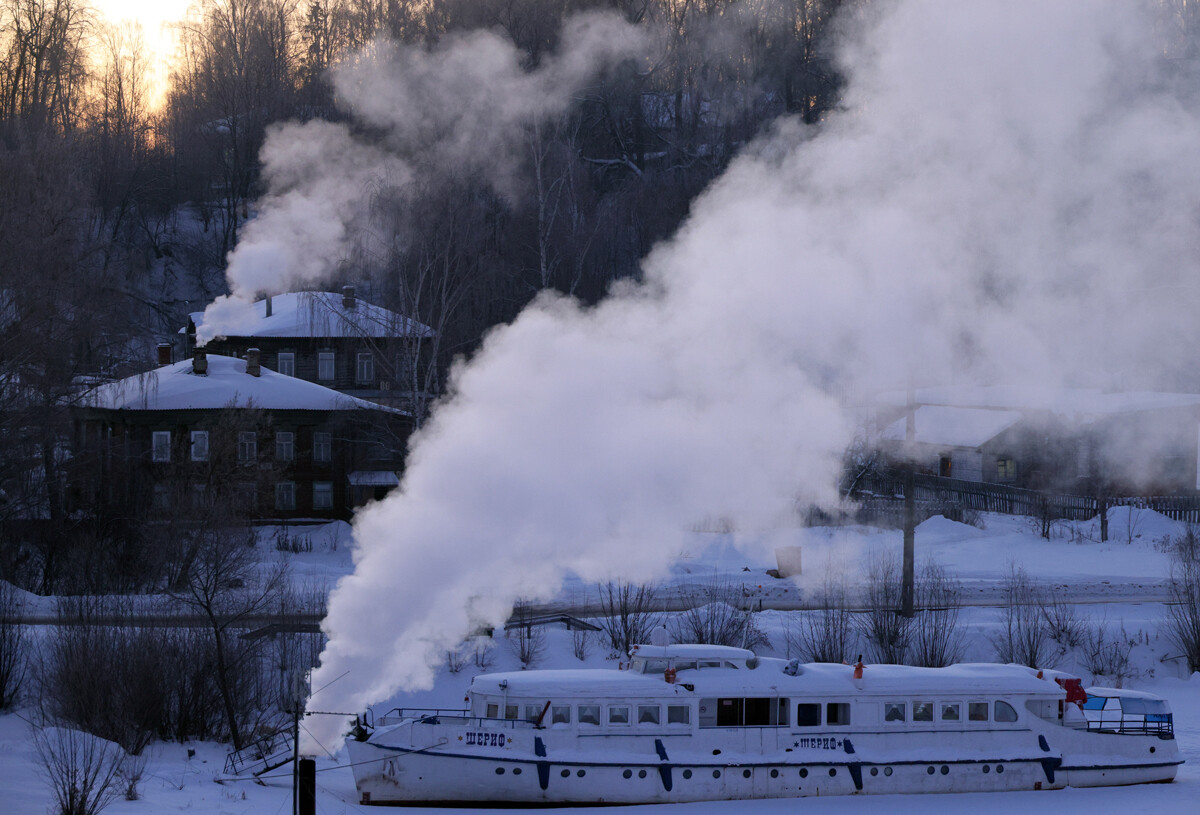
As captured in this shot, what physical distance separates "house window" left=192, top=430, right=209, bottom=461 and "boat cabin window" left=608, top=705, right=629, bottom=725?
3217 cm

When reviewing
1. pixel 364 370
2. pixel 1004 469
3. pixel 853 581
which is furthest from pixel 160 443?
pixel 1004 469

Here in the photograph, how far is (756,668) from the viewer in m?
23.5

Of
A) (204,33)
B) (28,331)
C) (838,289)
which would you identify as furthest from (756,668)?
(204,33)

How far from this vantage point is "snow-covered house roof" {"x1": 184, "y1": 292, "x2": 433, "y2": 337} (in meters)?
52.9

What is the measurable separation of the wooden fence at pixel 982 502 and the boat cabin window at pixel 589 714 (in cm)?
2838

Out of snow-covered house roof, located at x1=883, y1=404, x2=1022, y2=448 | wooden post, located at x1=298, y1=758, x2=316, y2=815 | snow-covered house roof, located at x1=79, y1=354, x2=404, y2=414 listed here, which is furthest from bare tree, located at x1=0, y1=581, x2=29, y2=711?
snow-covered house roof, located at x1=883, y1=404, x2=1022, y2=448

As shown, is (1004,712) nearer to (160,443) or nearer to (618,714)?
(618,714)

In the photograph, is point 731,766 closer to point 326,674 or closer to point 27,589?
point 326,674

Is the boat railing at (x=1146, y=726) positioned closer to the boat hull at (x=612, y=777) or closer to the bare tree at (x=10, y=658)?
the boat hull at (x=612, y=777)

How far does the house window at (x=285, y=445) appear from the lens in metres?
52.3

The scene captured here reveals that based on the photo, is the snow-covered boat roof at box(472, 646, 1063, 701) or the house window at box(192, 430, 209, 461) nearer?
the snow-covered boat roof at box(472, 646, 1063, 701)

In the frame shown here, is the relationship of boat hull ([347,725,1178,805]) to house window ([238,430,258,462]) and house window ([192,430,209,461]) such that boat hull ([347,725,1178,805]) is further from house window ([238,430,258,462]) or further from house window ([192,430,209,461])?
house window ([192,430,209,461])

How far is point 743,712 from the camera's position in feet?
75.0

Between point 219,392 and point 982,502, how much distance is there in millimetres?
35884
